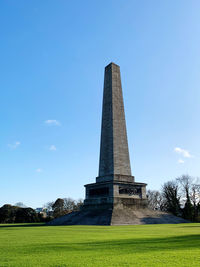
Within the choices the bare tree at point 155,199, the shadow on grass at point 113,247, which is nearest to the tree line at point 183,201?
the bare tree at point 155,199

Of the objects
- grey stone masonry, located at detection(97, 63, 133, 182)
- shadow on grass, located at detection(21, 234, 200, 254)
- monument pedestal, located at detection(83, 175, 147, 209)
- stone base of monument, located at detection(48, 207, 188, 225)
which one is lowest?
shadow on grass, located at detection(21, 234, 200, 254)

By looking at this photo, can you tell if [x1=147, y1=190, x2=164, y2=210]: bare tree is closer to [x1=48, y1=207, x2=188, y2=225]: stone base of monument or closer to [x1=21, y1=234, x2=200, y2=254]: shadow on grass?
[x1=48, y1=207, x2=188, y2=225]: stone base of monument

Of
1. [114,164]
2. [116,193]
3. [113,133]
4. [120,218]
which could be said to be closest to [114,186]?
[116,193]

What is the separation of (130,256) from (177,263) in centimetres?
124

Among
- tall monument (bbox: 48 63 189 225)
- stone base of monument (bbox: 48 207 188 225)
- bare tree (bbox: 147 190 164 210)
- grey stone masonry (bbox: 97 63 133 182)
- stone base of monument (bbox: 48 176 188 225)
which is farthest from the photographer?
bare tree (bbox: 147 190 164 210)

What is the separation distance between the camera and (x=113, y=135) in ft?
113

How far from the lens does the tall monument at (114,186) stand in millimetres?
27703

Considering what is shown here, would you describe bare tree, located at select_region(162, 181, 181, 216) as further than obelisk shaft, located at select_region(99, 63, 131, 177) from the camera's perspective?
Yes

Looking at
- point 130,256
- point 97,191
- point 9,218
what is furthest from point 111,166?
point 9,218

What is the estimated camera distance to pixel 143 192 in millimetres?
34344

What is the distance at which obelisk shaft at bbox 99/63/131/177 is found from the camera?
3391cm

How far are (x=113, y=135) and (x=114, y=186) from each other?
7637 millimetres

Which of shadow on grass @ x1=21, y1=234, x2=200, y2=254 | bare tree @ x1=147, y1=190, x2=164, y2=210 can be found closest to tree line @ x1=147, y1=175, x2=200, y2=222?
bare tree @ x1=147, y1=190, x2=164, y2=210

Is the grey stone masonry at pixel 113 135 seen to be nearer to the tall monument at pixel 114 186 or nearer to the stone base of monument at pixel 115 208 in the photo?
the tall monument at pixel 114 186
